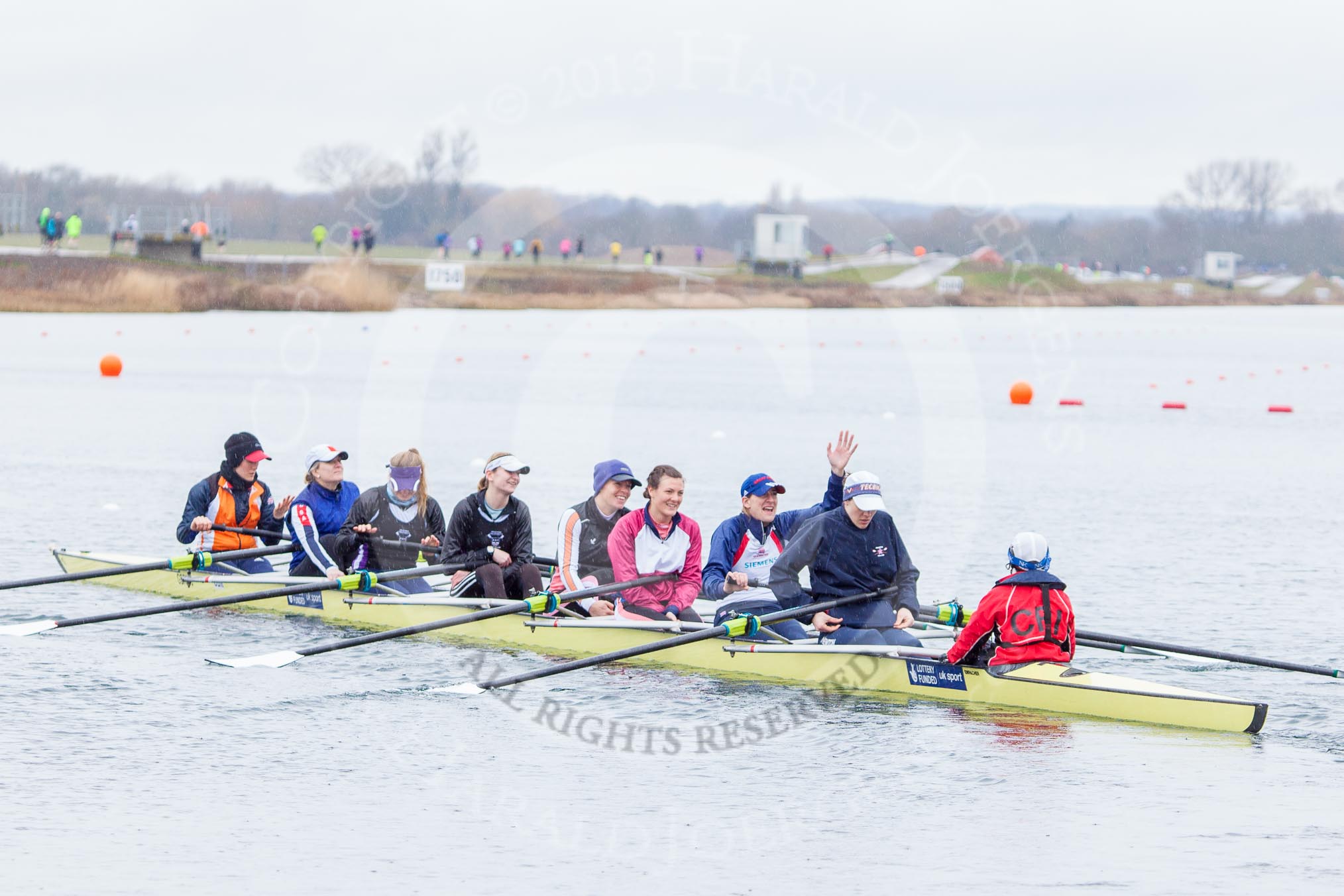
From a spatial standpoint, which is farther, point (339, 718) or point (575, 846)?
point (339, 718)

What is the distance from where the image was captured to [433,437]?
2734 cm

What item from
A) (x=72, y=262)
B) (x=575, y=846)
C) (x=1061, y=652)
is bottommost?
(x=575, y=846)

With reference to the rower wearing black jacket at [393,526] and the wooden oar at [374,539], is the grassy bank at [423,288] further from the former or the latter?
the rower wearing black jacket at [393,526]

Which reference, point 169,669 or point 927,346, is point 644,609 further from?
point 927,346

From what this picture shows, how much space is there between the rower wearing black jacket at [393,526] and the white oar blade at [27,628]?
2.28m

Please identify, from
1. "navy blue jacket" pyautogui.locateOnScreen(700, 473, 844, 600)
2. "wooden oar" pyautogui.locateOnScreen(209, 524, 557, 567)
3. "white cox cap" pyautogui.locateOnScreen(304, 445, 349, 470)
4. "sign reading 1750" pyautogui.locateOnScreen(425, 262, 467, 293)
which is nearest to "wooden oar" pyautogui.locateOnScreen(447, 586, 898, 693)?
"navy blue jacket" pyautogui.locateOnScreen(700, 473, 844, 600)

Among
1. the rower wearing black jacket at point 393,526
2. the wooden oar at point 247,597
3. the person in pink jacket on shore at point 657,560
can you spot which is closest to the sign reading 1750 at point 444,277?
the rower wearing black jacket at point 393,526

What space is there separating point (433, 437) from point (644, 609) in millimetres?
15748

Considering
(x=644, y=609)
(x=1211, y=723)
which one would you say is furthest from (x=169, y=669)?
(x=1211, y=723)

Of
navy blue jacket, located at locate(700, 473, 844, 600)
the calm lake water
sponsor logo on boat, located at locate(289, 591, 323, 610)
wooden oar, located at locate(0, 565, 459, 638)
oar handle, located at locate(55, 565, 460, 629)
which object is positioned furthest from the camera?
sponsor logo on boat, located at locate(289, 591, 323, 610)

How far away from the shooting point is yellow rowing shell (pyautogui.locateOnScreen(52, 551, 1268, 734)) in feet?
33.5

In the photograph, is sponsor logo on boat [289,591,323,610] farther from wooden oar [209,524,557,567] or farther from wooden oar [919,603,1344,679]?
wooden oar [919,603,1344,679]

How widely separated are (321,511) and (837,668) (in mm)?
4724

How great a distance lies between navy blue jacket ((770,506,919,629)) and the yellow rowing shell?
1.31 feet
